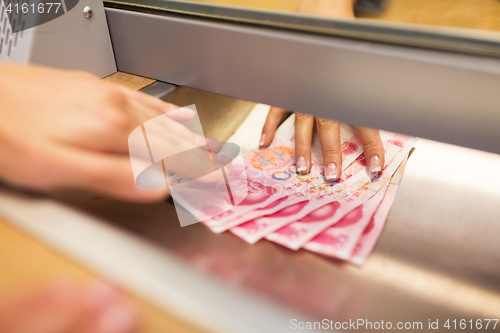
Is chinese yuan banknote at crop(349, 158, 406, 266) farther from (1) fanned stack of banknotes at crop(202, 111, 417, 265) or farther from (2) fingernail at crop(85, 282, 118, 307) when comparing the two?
(2) fingernail at crop(85, 282, 118, 307)

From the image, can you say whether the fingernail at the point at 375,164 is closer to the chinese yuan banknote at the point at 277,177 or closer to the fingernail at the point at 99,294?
the chinese yuan banknote at the point at 277,177

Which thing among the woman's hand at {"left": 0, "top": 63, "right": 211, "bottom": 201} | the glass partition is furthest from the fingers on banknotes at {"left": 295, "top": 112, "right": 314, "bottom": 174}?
the woman's hand at {"left": 0, "top": 63, "right": 211, "bottom": 201}

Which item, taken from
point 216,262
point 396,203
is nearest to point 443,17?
point 396,203

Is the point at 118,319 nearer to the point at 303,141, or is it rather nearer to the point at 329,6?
the point at 303,141

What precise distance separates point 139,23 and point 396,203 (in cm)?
76

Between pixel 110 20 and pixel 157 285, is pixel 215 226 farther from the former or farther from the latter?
pixel 110 20

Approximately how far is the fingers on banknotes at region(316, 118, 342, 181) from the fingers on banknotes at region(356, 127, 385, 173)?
59 mm

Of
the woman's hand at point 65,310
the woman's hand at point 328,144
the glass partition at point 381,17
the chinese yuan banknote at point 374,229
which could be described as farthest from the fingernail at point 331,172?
the woman's hand at point 65,310

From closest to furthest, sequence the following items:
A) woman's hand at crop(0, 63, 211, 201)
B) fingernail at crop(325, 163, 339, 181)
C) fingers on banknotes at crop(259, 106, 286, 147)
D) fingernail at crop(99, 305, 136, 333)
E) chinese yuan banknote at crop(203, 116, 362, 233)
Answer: fingernail at crop(99, 305, 136, 333), woman's hand at crop(0, 63, 211, 201), chinese yuan banknote at crop(203, 116, 362, 233), fingernail at crop(325, 163, 339, 181), fingers on banknotes at crop(259, 106, 286, 147)

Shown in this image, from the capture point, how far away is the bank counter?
39 centimetres

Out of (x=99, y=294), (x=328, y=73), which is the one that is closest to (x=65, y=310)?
(x=99, y=294)

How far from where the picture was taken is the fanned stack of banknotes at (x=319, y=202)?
0.54 meters

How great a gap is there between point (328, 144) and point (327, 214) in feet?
0.77

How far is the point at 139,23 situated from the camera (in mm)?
837
